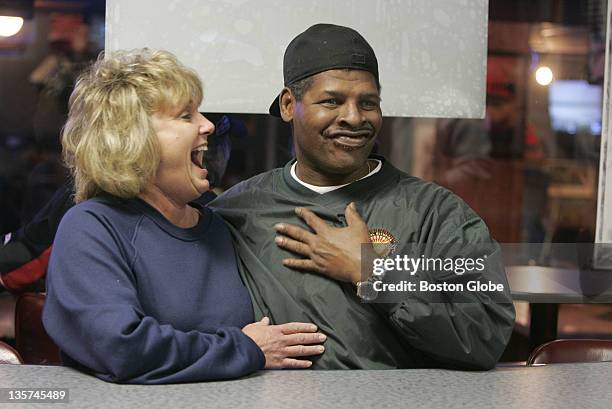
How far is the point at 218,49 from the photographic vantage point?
7.45ft

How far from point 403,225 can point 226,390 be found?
56 cm

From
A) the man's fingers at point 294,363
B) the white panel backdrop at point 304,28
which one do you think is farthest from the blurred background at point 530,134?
the man's fingers at point 294,363

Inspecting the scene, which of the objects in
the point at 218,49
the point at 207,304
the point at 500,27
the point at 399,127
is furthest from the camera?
the point at 500,27

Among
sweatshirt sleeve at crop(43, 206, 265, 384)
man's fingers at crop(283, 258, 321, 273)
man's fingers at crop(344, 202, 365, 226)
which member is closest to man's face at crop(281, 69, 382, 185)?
man's fingers at crop(344, 202, 365, 226)

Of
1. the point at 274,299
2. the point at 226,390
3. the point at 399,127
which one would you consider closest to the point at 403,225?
the point at 274,299

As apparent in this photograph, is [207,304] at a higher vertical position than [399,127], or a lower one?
lower

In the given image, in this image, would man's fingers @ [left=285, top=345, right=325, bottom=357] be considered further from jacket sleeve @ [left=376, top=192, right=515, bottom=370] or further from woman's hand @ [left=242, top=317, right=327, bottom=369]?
jacket sleeve @ [left=376, top=192, right=515, bottom=370]

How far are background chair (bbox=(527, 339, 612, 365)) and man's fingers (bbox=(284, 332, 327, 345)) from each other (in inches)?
18.0

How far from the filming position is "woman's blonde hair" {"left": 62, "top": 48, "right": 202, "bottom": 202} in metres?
1.46

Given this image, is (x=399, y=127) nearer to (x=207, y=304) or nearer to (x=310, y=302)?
(x=310, y=302)

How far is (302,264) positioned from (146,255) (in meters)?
0.34

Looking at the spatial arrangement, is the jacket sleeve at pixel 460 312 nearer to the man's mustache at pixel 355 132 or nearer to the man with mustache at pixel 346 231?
the man with mustache at pixel 346 231

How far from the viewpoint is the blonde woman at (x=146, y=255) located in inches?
51.6

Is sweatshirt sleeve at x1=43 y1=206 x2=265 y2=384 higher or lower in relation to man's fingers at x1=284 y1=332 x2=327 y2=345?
higher
